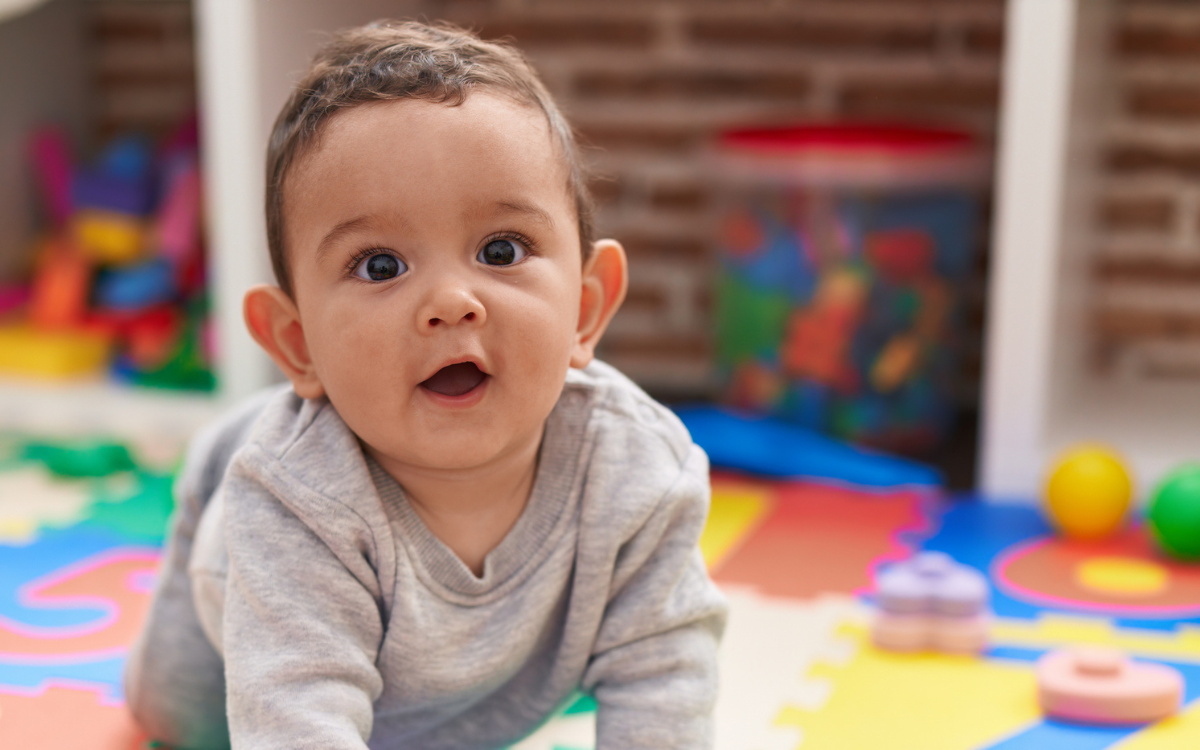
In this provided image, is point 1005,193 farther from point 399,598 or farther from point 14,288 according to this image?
point 14,288

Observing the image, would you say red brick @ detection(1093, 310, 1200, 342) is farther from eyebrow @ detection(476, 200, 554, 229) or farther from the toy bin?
eyebrow @ detection(476, 200, 554, 229)

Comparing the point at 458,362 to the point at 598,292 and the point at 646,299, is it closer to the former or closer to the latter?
the point at 598,292

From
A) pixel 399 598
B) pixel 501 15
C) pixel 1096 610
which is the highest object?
pixel 501 15

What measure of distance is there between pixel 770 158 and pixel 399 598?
0.89 meters

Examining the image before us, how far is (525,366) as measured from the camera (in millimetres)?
580

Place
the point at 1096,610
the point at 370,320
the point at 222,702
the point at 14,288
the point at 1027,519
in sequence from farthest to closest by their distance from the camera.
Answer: the point at 14,288 < the point at 1027,519 < the point at 1096,610 < the point at 222,702 < the point at 370,320

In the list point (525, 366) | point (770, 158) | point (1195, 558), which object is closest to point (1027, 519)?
point (1195, 558)

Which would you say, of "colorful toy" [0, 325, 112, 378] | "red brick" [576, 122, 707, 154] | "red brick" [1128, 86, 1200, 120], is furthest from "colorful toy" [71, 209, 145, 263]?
"red brick" [1128, 86, 1200, 120]

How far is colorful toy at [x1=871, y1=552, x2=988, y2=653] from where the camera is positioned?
875 millimetres

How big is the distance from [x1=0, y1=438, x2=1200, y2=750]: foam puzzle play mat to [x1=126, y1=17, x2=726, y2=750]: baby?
126 mm

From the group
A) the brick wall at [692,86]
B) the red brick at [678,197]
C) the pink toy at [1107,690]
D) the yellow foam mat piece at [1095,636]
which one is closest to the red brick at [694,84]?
the brick wall at [692,86]

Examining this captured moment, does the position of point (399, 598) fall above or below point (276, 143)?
below

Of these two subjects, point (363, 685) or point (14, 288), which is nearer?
point (363, 685)

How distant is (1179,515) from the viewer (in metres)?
1.04
